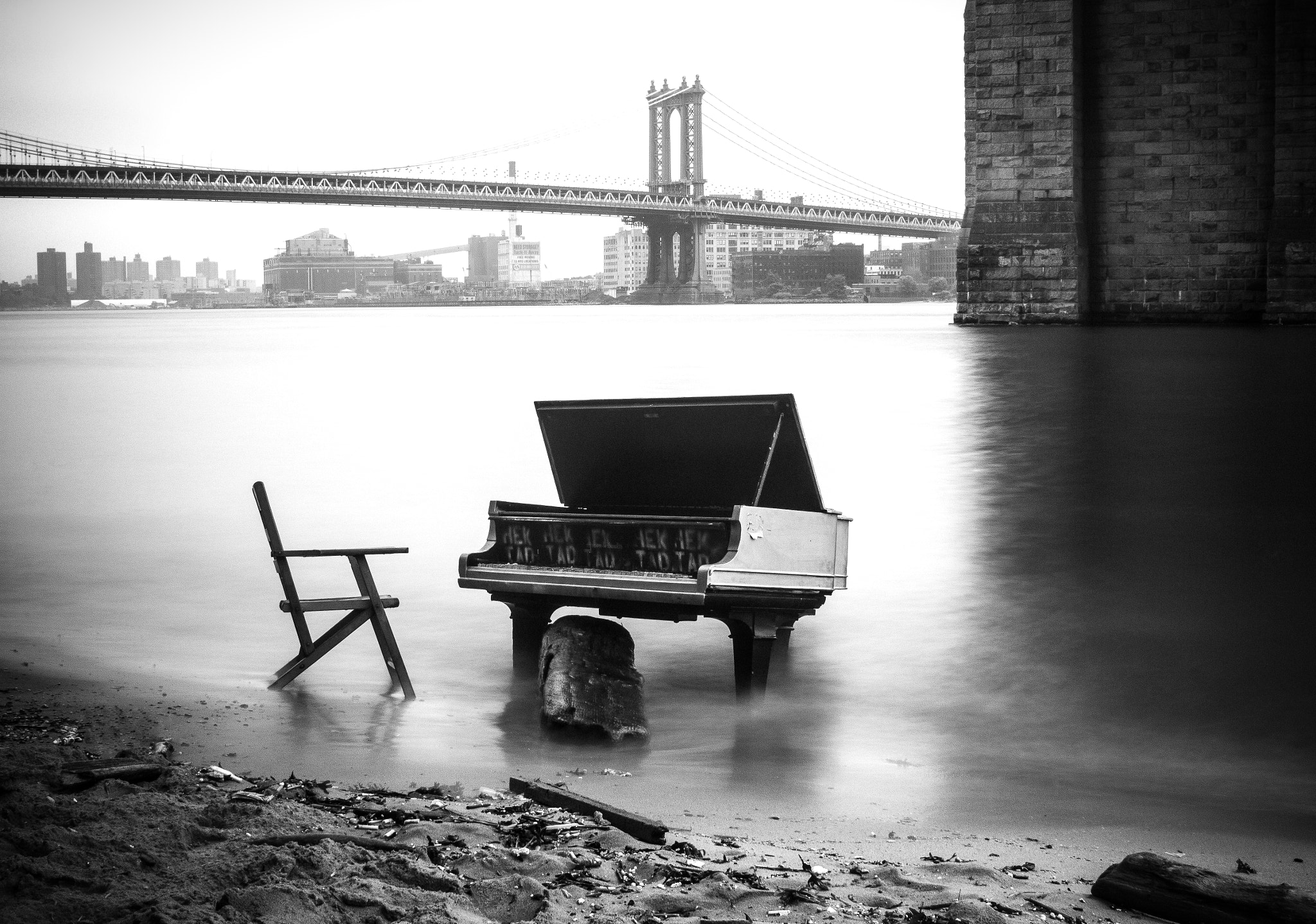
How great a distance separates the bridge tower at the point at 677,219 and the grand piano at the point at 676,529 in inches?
2798

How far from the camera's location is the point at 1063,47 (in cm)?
3238

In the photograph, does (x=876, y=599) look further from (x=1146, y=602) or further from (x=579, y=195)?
(x=579, y=195)

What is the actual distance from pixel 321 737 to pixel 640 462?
6.32 feet

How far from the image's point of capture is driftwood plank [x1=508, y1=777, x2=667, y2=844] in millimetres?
3357

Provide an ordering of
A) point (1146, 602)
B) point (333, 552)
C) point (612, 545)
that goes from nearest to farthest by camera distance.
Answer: point (333, 552) → point (612, 545) → point (1146, 602)

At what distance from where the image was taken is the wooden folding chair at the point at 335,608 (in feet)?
16.6

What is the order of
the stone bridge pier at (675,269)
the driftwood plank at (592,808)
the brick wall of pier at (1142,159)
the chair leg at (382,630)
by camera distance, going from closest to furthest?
the driftwood plank at (592,808) < the chair leg at (382,630) < the brick wall of pier at (1142,159) < the stone bridge pier at (675,269)

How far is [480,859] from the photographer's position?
308 centimetres

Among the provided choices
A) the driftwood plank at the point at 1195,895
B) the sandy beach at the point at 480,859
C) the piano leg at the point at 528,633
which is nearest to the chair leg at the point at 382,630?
the piano leg at the point at 528,633

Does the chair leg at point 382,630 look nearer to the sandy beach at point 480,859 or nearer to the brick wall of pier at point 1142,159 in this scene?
the sandy beach at point 480,859

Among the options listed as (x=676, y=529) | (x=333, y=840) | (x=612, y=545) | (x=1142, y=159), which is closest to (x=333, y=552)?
(x=612, y=545)

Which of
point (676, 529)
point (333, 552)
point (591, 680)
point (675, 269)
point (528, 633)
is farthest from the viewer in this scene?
point (675, 269)

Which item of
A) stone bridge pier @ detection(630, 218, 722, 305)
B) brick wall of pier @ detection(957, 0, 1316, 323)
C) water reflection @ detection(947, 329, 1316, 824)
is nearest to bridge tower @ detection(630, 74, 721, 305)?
stone bridge pier @ detection(630, 218, 722, 305)

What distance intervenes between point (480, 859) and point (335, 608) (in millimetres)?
2166
